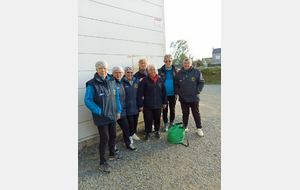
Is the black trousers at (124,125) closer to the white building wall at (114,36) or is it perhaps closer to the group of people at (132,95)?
the group of people at (132,95)

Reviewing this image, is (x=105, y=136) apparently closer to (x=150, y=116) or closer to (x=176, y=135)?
(x=150, y=116)

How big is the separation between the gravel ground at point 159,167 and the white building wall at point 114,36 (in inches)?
40.2

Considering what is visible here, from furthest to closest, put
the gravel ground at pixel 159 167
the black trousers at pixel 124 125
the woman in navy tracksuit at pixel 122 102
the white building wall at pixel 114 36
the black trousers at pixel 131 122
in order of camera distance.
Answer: the black trousers at pixel 131 122
the white building wall at pixel 114 36
the black trousers at pixel 124 125
the woman in navy tracksuit at pixel 122 102
the gravel ground at pixel 159 167

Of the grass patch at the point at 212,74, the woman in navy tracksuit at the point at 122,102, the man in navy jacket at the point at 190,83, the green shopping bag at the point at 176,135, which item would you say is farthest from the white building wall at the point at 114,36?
the grass patch at the point at 212,74

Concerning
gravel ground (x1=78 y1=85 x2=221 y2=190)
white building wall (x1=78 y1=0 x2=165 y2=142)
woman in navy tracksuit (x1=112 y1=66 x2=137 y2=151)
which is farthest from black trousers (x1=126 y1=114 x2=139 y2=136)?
white building wall (x1=78 y1=0 x2=165 y2=142)

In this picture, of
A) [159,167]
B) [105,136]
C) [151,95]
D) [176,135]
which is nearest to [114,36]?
[151,95]

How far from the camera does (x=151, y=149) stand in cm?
373

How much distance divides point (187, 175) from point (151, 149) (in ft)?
3.62

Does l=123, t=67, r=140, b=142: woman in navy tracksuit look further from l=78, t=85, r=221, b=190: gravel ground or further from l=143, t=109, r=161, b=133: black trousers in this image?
l=78, t=85, r=221, b=190: gravel ground

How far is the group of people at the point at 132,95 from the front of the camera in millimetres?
2891

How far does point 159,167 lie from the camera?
120 inches

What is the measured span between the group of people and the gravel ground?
21 cm

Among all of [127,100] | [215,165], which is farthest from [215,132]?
[127,100]

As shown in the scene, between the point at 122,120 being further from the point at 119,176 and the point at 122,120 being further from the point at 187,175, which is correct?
the point at 187,175
